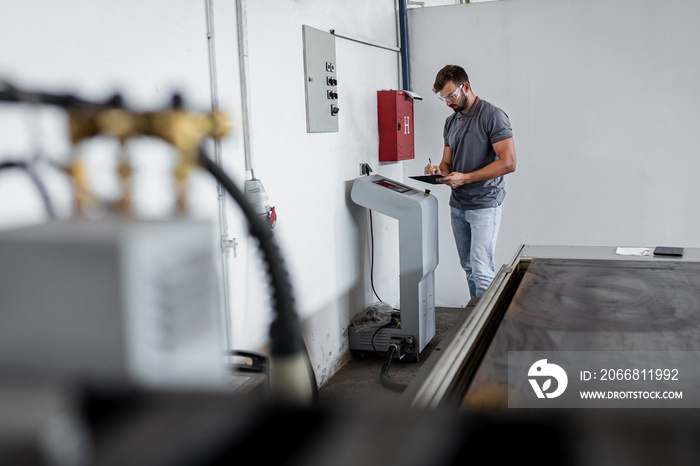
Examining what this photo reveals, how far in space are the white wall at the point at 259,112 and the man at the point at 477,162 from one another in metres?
0.54

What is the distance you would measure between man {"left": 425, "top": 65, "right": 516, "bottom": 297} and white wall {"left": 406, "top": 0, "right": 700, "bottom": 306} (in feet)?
2.44

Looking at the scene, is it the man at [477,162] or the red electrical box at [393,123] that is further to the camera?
the red electrical box at [393,123]

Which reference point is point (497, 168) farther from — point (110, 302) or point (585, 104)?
point (110, 302)

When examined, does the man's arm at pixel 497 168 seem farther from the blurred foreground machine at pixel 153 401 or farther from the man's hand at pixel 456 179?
the blurred foreground machine at pixel 153 401

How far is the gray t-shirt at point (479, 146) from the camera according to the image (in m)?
3.34

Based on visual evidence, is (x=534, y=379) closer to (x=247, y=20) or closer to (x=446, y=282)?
Answer: (x=247, y=20)

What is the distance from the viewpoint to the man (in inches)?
131

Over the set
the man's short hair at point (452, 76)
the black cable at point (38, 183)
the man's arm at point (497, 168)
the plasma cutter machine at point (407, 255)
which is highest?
the man's short hair at point (452, 76)

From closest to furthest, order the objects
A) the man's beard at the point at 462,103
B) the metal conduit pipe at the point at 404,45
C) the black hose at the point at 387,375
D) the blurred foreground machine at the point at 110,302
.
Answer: the blurred foreground machine at the point at 110,302, the black hose at the point at 387,375, the man's beard at the point at 462,103, the metal conduit pipe at the point at 404,45

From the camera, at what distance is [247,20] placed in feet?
7.88

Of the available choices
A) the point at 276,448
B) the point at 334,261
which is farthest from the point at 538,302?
the point at 334,261

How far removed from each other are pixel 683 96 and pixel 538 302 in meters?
2.92

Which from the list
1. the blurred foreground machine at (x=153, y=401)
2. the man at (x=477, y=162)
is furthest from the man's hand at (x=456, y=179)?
the blurred foreground machine at (x=153, y=401)

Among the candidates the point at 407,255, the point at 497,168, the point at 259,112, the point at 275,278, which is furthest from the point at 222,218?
the point at 275,278
